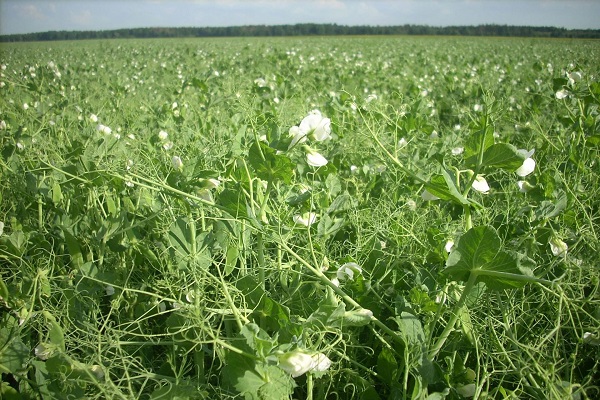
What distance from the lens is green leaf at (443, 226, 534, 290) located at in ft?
2.98

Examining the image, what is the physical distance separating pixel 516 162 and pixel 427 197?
0.83ft

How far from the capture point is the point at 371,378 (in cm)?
119

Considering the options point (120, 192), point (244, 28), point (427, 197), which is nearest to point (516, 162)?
point (427, 197)

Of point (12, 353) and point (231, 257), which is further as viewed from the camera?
point (231, 257)

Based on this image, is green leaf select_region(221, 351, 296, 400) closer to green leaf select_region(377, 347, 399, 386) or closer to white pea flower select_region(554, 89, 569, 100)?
green leaf select_region(377, 347, 399, 386)

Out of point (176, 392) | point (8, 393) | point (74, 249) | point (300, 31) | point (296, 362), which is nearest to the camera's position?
point (296, 362)

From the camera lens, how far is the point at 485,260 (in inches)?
37.2

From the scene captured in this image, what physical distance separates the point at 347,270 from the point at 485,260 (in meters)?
0.36

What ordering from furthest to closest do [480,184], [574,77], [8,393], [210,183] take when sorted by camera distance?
[574,77]
[210,183]
[480,184]
[8,393]

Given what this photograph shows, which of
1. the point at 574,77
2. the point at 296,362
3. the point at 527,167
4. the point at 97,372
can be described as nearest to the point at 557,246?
the point at 527,167

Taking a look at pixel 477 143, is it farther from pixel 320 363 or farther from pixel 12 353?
pixel 12 353

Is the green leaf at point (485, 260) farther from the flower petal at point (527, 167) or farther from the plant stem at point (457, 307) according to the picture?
the flower petal at point (527, 167)

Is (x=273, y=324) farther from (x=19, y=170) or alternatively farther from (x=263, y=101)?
(x=263, y=101)

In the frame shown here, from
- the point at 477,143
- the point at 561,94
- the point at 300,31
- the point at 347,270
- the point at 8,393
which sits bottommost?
the point at 8,393
